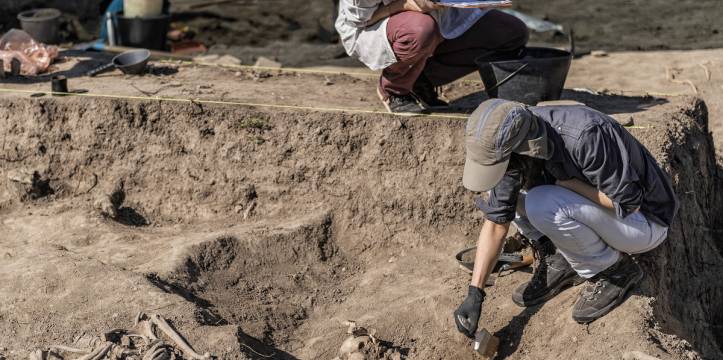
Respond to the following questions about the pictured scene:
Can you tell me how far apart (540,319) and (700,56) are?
3885mm

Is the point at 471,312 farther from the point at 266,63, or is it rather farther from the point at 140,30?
the point at 140,30

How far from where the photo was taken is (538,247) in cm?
463

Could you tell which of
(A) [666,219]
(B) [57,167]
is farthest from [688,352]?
(B) [57,167]

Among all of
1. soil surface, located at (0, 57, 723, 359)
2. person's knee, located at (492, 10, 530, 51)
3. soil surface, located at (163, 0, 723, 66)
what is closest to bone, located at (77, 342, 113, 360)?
soil surface, located at (0, 57, 723, 359)

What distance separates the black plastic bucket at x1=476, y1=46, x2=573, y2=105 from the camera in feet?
17.3

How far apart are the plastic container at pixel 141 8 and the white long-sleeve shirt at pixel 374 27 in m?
3.24

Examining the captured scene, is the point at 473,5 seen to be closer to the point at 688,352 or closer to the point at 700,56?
the point at 688,352

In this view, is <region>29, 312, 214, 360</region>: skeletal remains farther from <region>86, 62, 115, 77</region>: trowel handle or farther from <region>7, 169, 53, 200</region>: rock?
<region>86, 62, 115, 77</region>: trowel handle

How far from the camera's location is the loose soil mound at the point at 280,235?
448 cm

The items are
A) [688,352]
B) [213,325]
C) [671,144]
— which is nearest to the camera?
[688,352]

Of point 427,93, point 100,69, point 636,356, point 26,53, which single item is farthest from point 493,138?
point 26,53

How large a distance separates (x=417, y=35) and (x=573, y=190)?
1.66 meters

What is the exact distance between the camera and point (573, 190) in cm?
408

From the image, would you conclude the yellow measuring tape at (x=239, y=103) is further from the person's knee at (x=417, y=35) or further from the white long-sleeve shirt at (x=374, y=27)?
the person's knee at (x=417, y=35)
